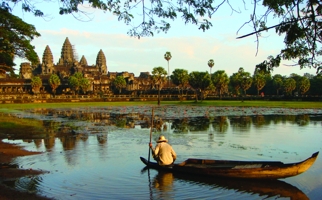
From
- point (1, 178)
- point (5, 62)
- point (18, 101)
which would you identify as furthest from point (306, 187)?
point (18, 101)

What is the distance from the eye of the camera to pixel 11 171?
12.6m

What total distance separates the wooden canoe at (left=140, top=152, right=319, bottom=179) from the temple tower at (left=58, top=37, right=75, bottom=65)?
497 feet

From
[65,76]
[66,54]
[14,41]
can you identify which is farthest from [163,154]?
[66,54]

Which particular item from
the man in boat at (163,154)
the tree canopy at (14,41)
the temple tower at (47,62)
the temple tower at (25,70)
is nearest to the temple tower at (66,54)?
the temple tower at (47,62)

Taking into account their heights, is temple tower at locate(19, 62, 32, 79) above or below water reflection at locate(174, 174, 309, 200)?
above

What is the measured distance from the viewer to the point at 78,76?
395ft

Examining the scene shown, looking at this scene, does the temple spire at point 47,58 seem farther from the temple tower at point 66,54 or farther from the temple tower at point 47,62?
the temple tower at point 66,54

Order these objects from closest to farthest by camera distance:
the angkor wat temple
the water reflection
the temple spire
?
the water reflection
the angkor wat temple
the temple spire

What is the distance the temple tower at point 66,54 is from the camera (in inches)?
6284

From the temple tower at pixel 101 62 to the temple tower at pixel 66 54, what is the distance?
1157 cm

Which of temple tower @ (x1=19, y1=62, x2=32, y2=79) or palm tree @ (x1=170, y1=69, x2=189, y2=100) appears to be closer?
palm tree @ (x1=170, y1=69, x2=189, y2=100)

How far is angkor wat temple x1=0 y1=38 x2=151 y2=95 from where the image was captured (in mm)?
121500

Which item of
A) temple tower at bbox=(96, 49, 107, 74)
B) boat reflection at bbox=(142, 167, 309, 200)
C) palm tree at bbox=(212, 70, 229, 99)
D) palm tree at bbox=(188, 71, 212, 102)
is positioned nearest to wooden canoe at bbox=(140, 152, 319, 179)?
boat reflection at bbox=(142, 167, 309, 200)

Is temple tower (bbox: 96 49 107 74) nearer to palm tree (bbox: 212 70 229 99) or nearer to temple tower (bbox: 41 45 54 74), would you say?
temple tower (bbox: 41 45 54 74)
